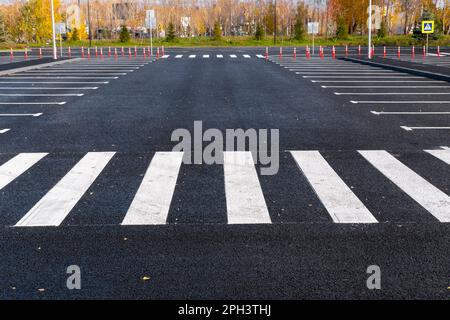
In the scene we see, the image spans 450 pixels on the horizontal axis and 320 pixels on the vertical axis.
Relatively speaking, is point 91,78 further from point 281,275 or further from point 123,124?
point 281,275

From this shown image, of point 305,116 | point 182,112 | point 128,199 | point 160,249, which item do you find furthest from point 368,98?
point 160,249

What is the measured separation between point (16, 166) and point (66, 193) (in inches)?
72.3

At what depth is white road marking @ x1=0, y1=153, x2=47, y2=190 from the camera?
7.61m

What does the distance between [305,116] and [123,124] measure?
4.14 metres

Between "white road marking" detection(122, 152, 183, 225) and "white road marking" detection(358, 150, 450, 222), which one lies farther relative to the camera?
"white road marking" detection(358, 150, 450, 222)

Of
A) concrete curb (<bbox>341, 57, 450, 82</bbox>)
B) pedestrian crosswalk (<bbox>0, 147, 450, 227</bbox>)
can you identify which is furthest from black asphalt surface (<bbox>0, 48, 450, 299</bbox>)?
concrete curb (<bbox>341, 57, 450, 82</bbox>)

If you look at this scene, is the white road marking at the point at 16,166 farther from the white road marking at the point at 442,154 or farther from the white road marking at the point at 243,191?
the white road marking at the point at 442,154

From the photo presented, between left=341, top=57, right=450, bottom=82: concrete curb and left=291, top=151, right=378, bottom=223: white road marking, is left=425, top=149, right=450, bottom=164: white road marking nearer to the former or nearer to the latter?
left=291, top=151, right=378, bottom=223: white road marking

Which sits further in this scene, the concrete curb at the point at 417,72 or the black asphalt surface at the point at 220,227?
the concrete curb at the point at 417,72

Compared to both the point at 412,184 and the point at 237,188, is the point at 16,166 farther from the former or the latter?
the point at 412,184

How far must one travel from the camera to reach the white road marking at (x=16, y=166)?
761 cm

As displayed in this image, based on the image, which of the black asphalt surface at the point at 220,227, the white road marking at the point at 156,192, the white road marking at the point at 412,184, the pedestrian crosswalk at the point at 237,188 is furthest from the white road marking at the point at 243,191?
the white road marking at the point at 412,184

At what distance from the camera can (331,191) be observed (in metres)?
6.88

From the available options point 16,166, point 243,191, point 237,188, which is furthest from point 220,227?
point 16,166
